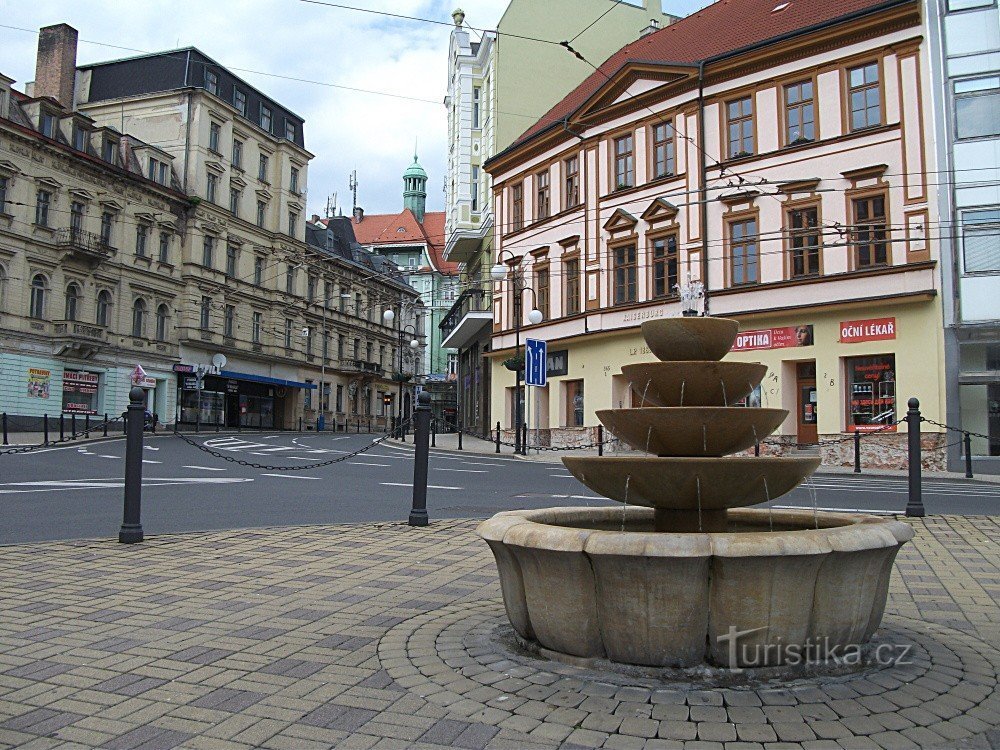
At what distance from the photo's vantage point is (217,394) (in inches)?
1997

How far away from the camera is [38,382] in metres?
36.9

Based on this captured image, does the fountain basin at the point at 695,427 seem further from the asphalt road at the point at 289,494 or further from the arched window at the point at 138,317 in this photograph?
the arched window at the point at 138,317

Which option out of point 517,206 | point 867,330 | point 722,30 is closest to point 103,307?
point 517,206

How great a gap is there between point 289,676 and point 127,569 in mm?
3422

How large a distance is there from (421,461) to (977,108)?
757 inches

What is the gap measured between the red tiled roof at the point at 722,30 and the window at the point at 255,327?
26.9m

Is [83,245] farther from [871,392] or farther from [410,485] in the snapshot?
[871,392]

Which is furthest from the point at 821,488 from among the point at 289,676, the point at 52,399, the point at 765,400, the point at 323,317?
the point at 323,317

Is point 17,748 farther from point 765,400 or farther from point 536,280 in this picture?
point 536,280

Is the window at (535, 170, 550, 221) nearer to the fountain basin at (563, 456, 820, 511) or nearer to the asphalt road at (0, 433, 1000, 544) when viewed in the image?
the asphalt road at (0, 433, 1000, 544)

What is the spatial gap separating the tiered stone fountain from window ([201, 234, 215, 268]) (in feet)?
159

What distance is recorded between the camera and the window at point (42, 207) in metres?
37.7

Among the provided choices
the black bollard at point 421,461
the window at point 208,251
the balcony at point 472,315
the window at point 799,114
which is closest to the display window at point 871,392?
the window at point 799,114

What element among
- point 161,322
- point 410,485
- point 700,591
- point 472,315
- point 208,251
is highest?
point 208,251
